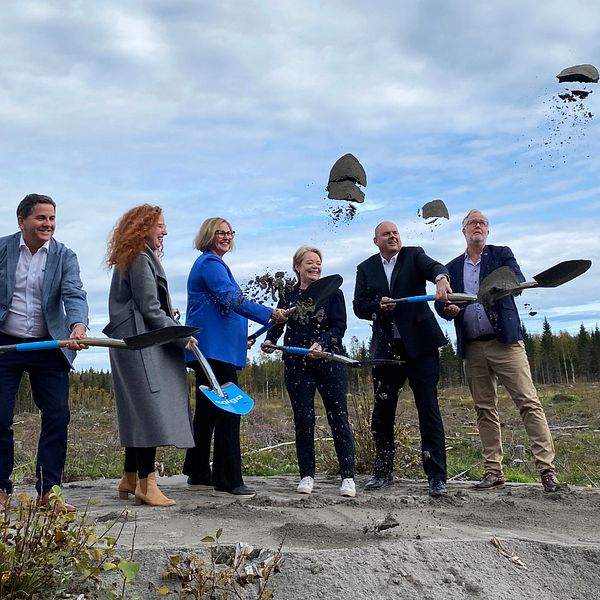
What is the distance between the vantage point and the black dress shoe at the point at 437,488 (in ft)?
18.5

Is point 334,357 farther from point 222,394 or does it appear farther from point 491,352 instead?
point 491,352

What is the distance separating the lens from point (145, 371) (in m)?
4.96

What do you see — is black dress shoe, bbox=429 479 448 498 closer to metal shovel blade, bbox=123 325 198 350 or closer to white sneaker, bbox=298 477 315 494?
white sneaker, bbox=298 477 315 494

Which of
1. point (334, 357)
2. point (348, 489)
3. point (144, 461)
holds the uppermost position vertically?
point (334, 357)

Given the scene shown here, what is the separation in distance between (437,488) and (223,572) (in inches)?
108

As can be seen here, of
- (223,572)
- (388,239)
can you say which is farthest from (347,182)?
(223,572)

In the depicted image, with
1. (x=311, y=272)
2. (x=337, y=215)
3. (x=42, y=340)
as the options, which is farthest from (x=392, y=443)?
(x=42, y=340)

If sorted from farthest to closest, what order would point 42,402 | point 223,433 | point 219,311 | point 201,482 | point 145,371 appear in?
1. point 201,482
2. point 219,311
3. point 223,433
4. point 145,371
5. point 42,402

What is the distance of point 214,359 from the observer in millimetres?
5480

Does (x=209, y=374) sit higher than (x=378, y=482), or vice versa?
(x=209, y=374)

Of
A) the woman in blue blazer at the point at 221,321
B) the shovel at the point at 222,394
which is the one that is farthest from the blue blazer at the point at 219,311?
the shovel at the point at 222,394

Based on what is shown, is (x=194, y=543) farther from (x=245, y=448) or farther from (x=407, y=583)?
(x=245, y=448)

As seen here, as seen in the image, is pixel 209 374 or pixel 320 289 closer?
pixel 209 374

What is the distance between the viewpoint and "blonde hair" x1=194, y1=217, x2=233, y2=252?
5.66 m
